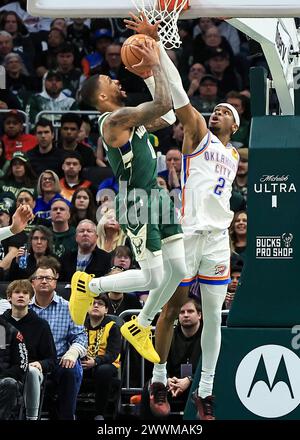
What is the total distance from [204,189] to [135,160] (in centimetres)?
78

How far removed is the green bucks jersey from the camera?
12.0 m

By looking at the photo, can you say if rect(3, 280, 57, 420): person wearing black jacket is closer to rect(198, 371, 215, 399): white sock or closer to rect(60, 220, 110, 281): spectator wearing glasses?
rect(60, 220, 110, 281): spectator wearing glasses

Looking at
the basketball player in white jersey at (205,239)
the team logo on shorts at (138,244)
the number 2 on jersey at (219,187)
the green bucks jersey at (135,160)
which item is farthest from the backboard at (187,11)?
the team logo on shorts at (138,244)

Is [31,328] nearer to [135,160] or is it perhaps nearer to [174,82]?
[135,160]

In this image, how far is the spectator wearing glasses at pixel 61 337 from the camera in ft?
44.5

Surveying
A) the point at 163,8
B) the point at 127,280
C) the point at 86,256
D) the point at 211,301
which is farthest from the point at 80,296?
the point at 86,256

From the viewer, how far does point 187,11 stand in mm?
11320

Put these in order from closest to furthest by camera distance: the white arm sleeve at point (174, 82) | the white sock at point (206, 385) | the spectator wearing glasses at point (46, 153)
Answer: the white arm sleeve at point (174, 82), the white sock at point (206, 385), the spectator wearing glasses at point (46, 153)

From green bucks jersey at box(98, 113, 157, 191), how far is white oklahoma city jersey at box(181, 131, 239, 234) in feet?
1.57

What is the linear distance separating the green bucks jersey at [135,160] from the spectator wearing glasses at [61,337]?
2307mm

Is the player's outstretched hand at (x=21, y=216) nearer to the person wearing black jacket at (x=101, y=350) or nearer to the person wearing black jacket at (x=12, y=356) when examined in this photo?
the person wearing black jacket at (x=12, y=356)

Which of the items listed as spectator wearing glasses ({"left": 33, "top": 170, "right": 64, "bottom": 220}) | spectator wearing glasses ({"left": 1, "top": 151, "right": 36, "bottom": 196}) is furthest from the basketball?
spectator wearing glasses ({"left": 1, "top": 151, "right": 36, "bottom": 196})

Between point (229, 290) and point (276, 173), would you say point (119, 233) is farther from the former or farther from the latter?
point (276, 173)
